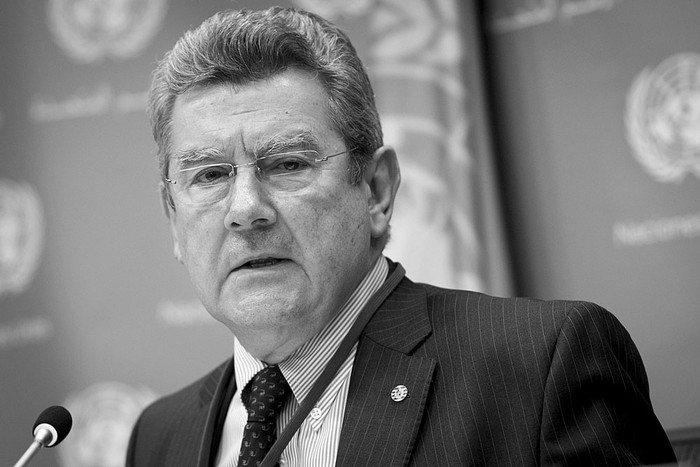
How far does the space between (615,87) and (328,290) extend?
218 centimetres

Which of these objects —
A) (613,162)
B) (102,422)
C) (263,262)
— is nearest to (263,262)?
(263,262)

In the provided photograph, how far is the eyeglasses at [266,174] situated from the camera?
7.70 ft

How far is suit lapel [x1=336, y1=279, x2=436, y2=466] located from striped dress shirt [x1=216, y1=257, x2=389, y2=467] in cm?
6

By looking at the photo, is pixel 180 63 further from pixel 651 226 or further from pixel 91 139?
pixel 91 139

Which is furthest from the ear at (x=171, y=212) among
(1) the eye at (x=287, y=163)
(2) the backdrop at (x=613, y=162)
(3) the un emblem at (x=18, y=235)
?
(3) the un emblem at (x=18, y=235)

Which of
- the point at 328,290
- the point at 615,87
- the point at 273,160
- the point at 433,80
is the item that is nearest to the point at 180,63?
the point at 273,160

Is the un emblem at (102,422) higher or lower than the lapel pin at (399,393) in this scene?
lower

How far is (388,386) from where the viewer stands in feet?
7.29

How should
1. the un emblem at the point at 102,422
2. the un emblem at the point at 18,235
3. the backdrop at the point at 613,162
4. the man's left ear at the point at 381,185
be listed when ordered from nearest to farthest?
the man's left ear at the point at 381,185, the backdrop at the point at 613,162, the un emblem at the point at 102,422, the un emblem at the point at 18,235

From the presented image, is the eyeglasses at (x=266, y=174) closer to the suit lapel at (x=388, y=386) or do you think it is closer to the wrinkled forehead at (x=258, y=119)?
the wrinkled forehead at (x=258, y=119)

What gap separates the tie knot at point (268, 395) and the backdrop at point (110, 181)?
1.82 metres

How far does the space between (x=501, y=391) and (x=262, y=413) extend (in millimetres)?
624

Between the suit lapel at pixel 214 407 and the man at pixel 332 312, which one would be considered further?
the suit lapel at pixel 214 407

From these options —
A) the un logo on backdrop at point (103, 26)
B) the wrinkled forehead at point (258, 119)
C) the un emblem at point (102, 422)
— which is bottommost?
the un emblem at point (102, 422)
